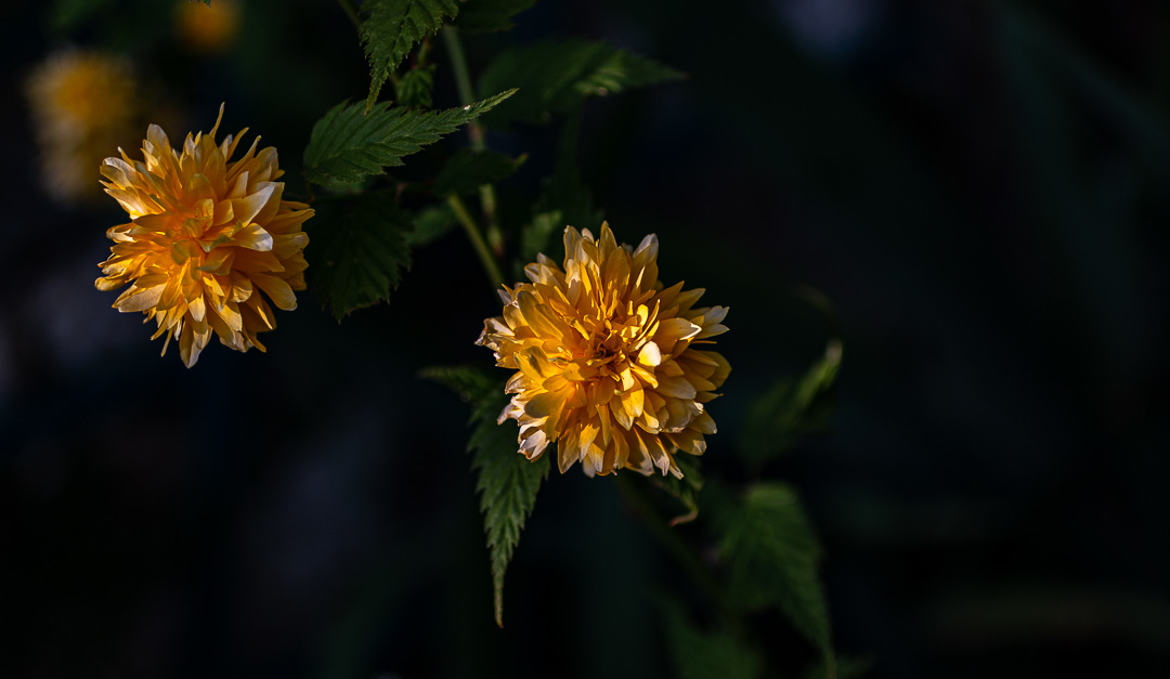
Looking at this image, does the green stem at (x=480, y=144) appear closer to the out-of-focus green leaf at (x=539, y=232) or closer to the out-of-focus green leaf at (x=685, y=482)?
the out-of-focus green leaf at (x=539, y=232)

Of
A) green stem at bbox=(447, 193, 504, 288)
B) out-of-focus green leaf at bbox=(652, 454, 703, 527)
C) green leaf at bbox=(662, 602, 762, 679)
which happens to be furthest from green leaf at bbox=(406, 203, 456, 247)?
green leaf at bbox=(662, 602, 762, 679)

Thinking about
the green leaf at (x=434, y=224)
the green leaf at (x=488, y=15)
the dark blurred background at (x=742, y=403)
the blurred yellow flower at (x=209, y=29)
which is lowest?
the dark blurred background at (x=742, y=403)

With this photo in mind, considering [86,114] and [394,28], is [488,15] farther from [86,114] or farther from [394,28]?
[86,114]

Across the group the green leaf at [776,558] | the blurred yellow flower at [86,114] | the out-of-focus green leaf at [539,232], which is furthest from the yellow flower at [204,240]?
the blurred yellow flower at [86,114]

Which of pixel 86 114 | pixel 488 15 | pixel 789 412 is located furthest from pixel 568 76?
pixel 86 114

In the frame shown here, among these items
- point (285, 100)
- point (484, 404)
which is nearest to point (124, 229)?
point (484, 404)

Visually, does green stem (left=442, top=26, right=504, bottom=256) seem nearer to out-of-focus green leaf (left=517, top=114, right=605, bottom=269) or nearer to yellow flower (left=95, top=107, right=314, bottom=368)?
out-of-focus green leaf (left=517, top=114, right=605, bottom=269)

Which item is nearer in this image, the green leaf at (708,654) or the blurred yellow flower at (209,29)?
the green leaf at (708,654)
